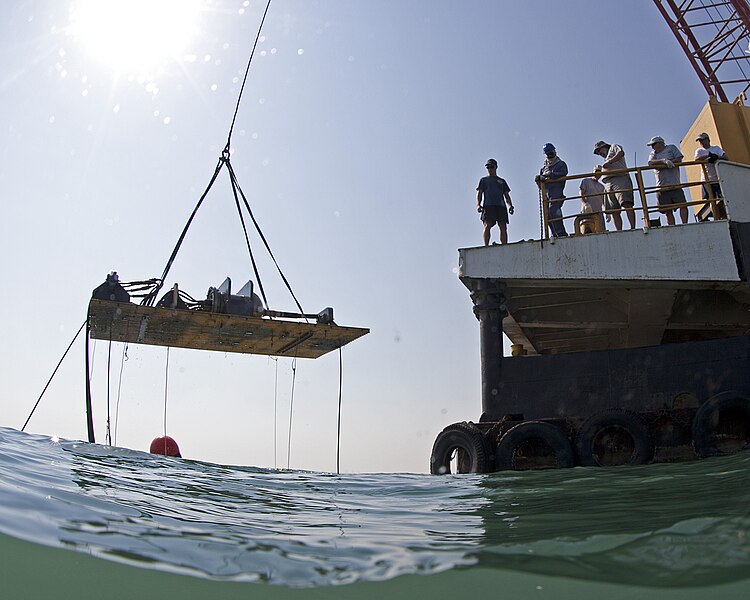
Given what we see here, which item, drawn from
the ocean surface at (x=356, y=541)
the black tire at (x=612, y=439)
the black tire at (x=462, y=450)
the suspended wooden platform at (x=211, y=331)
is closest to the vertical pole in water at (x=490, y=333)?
→ the black tire at (x=462, y=450)

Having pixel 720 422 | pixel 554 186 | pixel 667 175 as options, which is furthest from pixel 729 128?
pixel 720 422

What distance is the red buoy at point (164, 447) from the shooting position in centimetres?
1221

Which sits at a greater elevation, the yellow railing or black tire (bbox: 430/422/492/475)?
the yellow railing

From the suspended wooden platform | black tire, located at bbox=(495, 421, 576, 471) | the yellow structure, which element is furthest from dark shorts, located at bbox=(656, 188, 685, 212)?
the suspended wooden platform

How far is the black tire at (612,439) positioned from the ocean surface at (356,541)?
3.26m

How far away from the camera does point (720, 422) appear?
23.7 feet

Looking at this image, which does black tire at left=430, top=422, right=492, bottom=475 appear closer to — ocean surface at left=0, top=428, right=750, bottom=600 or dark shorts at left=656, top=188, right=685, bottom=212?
ocean surface at left=0, top=428, right=750, bottom=600

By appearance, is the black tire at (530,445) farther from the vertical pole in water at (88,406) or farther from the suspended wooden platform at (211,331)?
the vertical pole in water at (88,406)

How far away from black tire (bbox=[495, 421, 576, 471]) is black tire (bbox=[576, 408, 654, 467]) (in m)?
0.23

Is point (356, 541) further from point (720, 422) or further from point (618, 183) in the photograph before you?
point (618, 183)

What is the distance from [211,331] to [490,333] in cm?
414

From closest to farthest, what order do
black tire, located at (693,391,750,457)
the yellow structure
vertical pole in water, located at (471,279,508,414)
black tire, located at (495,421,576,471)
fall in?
1. black tire, located at (693,391,750,457)
2. black tire, located at (495,421,576,471)
3. vertical pole in water, located at (471,279,508,414)
4. the yellow structure

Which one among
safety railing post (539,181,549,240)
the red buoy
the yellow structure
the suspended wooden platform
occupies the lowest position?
the red buoy

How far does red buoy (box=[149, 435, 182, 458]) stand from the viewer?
12.2 meters
